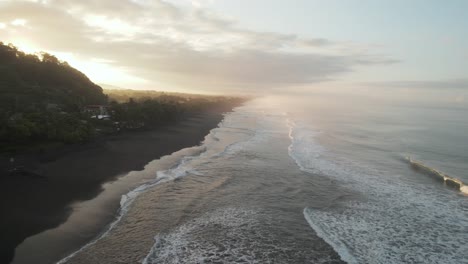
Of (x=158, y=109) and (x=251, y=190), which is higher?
(x=158, y=109)

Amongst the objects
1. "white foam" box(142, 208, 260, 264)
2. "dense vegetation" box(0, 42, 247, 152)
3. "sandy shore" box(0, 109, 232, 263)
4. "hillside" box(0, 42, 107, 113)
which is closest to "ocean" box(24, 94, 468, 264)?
"white foam" box(142, 208, 260, 264)

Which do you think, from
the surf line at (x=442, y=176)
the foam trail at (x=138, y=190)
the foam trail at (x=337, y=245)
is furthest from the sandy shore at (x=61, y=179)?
the surf line at (x=442, y=176)

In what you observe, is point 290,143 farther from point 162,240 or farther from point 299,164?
point 162,240

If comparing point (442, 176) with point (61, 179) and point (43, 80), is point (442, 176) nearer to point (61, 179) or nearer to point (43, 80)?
point (61, 179)

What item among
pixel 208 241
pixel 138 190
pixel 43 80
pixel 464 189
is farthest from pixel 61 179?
pixel 43 80

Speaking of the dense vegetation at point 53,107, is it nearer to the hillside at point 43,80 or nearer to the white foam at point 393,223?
the hillside at point 43,80

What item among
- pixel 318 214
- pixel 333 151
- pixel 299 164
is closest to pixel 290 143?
pixel 333 151
